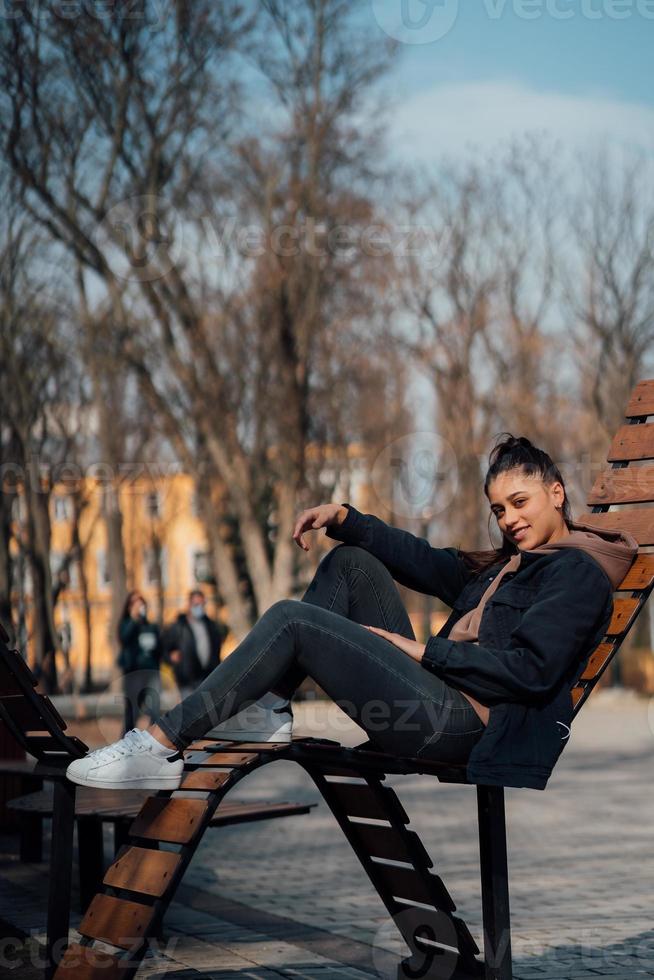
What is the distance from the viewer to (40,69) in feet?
62.8

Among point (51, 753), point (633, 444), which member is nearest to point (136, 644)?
point (633, 444)

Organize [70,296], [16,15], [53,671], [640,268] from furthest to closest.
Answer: [640,268] < [53,671] < [70,296] < [16,15]

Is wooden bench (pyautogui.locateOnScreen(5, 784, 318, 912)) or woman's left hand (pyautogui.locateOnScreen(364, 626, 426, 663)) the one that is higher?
woman's left hand (pyautogui.locateOnScreen(364, 626, 426, 663))

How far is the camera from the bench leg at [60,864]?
4.44 m

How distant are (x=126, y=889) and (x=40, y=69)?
16733 millimetres

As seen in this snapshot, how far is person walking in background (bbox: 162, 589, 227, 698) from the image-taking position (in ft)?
60.3

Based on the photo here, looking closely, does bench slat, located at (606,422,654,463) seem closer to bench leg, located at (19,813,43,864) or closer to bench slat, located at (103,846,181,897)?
bench slat, located at (103,846,181,897)

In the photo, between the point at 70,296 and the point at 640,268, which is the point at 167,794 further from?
the point at 640,268

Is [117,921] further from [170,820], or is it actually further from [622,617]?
[622,617]

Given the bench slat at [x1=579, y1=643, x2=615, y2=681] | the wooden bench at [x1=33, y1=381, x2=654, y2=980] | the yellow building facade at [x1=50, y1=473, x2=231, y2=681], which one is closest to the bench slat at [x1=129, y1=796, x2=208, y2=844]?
the wooden bench at [x1=33, y1=381, x2=654, y2=980]

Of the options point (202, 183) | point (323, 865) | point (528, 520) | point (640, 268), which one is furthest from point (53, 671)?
point (528, 520)

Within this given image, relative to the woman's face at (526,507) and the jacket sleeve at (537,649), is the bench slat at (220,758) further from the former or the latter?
the woman's face at (526,507)

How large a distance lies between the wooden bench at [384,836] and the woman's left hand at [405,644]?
1.04ft

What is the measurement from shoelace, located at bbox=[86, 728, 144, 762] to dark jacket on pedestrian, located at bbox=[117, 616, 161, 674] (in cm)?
1377
